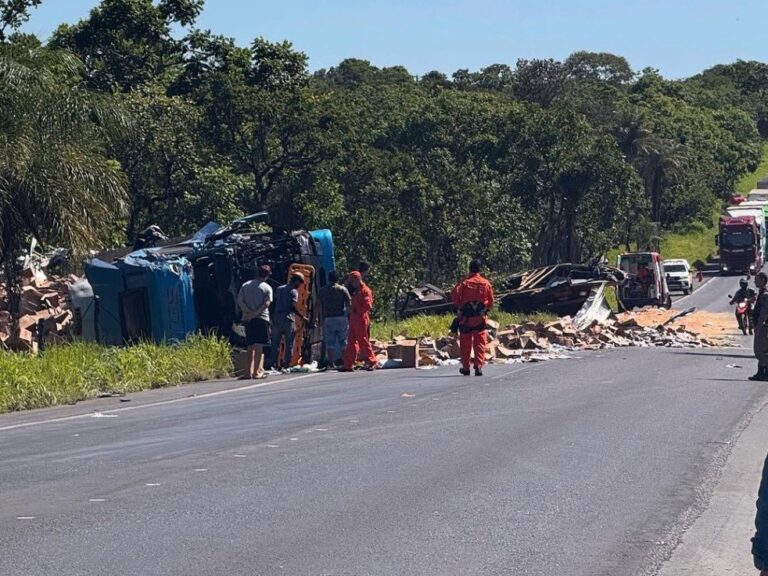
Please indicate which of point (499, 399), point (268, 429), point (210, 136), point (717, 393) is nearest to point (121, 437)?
point (268, 429)

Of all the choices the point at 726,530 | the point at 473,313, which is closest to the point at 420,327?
the point at 473,313

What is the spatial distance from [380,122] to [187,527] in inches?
2266

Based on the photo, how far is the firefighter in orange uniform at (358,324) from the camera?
21656 millimetres

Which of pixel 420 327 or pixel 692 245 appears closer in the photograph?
pixel 420 327

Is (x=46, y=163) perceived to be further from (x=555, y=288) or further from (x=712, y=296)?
(x=712, y=296)

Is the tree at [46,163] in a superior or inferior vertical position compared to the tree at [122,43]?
inferior

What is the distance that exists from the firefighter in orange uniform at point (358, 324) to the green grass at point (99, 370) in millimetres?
1993

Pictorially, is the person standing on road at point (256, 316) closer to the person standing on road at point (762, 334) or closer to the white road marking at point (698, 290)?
the person standing on road at point (762, 334)

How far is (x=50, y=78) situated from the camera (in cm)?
2303

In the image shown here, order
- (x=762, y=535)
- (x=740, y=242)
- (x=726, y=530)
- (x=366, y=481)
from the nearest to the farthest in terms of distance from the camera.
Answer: (x=762, y=535), (x=726, y=530), (x=366, y=481), (x=740, y=242)

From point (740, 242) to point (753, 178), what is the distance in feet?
216

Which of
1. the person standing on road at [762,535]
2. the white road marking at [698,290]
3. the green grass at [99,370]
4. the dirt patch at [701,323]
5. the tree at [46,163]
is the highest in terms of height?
the tree at [46,163]

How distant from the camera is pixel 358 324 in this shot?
2172 centimetres

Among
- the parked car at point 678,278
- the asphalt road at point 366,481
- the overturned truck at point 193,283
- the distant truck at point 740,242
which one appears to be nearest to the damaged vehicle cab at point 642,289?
the parked car at point 678,278
